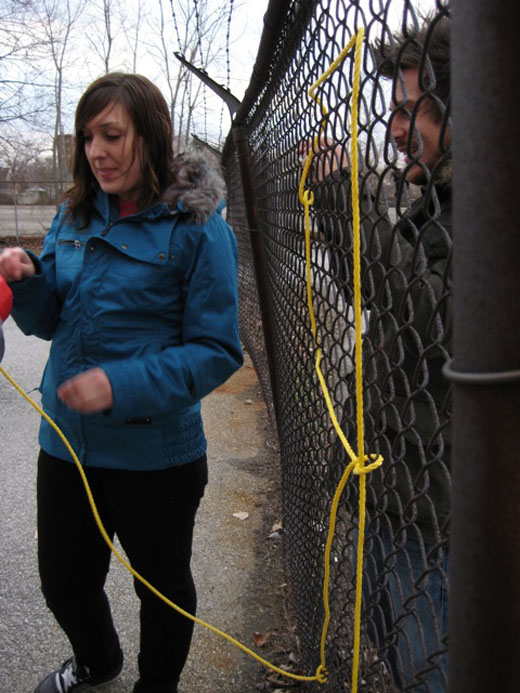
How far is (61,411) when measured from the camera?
1.91 m

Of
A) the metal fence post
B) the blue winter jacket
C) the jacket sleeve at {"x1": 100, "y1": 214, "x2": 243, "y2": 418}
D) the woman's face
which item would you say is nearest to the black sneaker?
the blue winter jacket

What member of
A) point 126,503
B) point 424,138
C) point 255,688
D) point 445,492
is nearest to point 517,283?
point 424,138

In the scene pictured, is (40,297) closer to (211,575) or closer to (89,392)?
(89,392)

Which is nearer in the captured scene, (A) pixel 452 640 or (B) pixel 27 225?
(A) pixel 452 640

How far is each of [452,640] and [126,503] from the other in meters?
1.37

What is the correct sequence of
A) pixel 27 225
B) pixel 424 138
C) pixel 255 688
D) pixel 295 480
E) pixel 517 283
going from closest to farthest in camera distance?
pixel 517 283, pixel 424 138, pixel 255 688, pixel 295 480, pixel 27 225

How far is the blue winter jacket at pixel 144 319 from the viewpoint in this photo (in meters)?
1.73

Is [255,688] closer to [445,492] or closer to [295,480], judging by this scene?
[295,480]

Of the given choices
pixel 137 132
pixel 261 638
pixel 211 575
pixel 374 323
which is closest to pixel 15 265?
pixel 137 132

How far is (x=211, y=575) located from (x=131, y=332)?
1697 mm

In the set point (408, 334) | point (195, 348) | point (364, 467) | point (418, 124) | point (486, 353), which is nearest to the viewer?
point (486, 353)

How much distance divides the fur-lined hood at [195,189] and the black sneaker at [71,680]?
1616 mm

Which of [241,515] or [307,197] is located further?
[241,515]

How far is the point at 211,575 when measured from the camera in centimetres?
306
